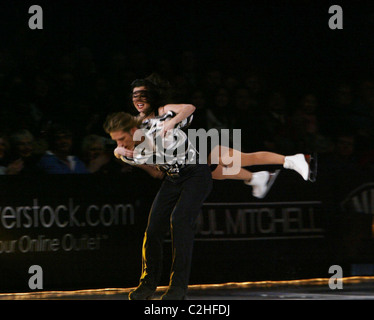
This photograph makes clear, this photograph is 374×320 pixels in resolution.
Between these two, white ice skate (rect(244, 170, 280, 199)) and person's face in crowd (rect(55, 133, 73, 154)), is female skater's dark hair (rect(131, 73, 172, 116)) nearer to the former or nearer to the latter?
person's face in crowd (rect(55, 133, 73, 154))

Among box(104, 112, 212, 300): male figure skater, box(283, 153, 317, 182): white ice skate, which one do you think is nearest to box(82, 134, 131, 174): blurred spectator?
box(104, 112, 212, 300): male figure skater

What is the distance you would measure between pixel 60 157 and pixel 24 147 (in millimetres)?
357

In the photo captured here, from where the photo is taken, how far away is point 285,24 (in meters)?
10.3

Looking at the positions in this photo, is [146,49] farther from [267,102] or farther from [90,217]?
[90,217]

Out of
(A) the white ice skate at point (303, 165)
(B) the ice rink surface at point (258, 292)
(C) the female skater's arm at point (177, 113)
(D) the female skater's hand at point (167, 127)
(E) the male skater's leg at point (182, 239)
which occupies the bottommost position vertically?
(B) the ice rink surface at point (258, 292)

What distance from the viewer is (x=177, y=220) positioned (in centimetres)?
691

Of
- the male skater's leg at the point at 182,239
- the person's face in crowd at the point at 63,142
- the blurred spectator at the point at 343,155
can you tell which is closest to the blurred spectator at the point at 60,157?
the person's face in crowd at the point at 63,142

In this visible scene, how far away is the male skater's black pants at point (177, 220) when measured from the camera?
6.93m

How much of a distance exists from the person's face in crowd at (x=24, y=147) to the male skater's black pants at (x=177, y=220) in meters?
1.71

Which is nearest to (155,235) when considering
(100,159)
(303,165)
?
(100,159)

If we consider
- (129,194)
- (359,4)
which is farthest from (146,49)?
(359,4)

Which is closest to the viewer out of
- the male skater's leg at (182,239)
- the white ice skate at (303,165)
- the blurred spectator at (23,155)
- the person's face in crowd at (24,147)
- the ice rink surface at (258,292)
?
the male skater's leg at (182,239)

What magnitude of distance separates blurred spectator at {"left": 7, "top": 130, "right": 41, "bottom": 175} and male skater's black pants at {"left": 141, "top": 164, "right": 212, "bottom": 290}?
1582mm

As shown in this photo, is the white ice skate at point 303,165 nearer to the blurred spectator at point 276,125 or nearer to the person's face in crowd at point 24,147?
the blurred spectator at point 276,125
